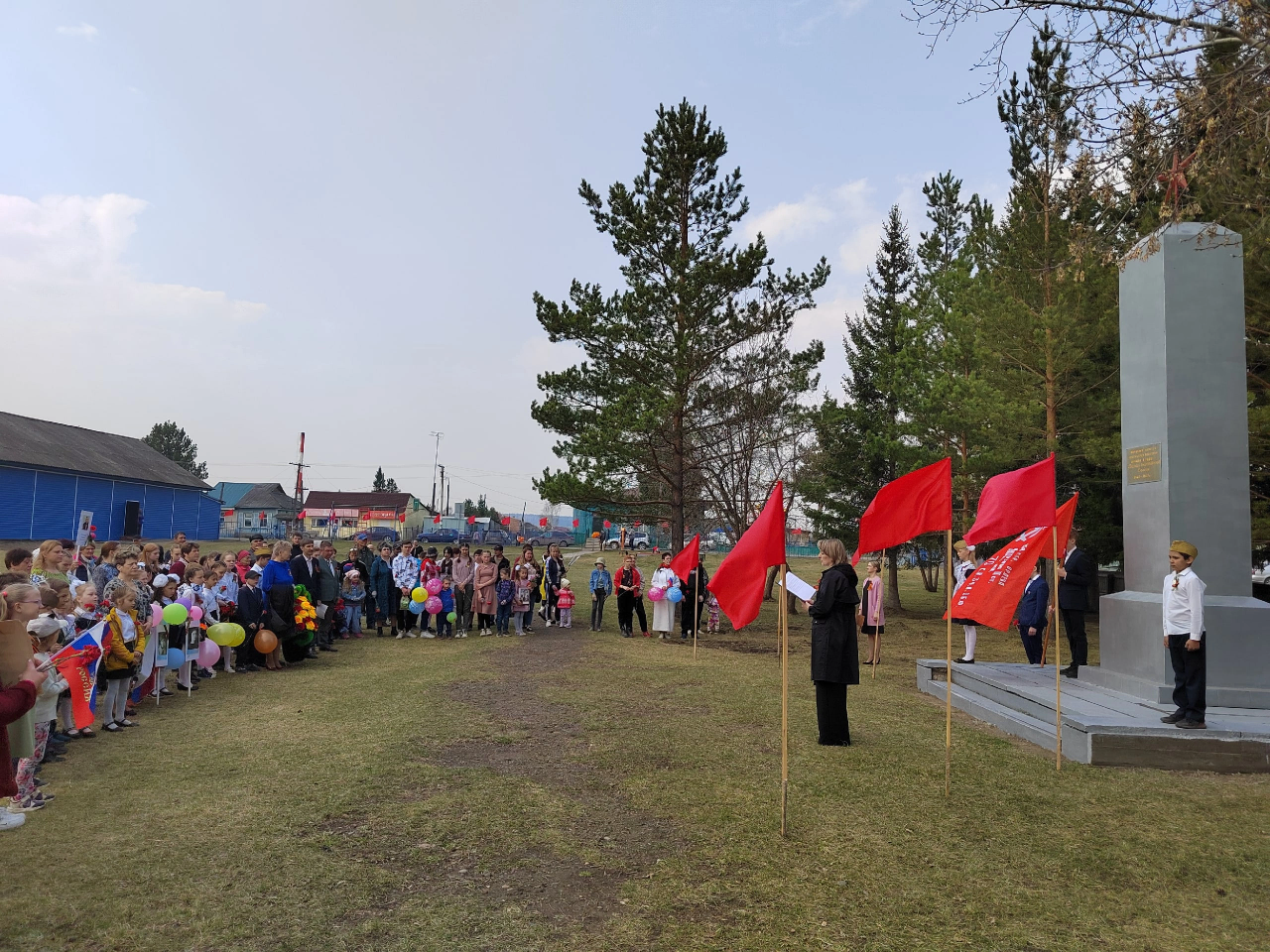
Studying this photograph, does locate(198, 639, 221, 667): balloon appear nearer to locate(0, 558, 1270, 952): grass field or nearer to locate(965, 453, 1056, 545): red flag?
locate(0, 558, 1270, 952): grass field

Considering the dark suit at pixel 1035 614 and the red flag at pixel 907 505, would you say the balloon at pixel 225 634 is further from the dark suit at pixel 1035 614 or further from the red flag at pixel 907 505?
the dark suit at pixel 1035 614

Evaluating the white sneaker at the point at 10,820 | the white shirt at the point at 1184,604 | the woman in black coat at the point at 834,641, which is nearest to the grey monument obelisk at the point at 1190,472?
the white shirt at the point at 1184,604

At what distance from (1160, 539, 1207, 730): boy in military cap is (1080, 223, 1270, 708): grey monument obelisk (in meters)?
1.11

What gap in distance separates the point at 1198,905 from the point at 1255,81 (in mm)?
5886

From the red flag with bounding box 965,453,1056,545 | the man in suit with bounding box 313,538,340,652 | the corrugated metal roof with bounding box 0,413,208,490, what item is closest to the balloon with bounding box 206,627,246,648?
the man in suit with bounding box 313,538,340,652

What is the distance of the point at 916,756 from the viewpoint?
25.5 feet

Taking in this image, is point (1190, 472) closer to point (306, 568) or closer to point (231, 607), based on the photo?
point (231, 607)

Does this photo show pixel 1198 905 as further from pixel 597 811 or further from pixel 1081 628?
pixel 1081 628

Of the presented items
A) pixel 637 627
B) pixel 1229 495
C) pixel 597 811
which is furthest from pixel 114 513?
pixel 1229 495

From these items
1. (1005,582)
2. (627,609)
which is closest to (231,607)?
(627,609)

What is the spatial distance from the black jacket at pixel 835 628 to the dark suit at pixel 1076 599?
4.96 metres

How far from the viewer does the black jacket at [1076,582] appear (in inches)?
441

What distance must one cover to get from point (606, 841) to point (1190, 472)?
8370 millimetres

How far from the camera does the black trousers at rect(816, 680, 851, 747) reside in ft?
26.9
